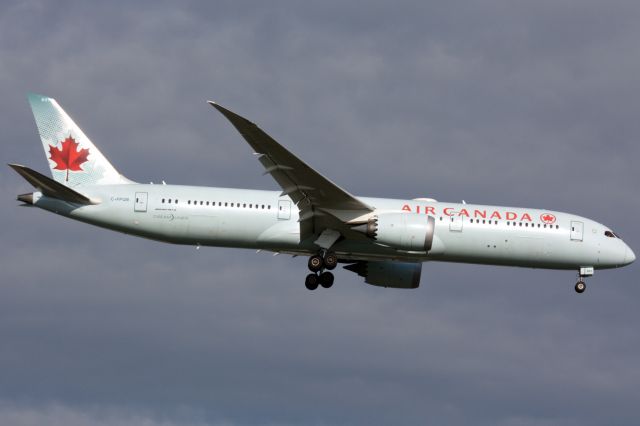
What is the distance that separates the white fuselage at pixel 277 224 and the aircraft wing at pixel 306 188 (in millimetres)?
974

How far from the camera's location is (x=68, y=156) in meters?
41.2

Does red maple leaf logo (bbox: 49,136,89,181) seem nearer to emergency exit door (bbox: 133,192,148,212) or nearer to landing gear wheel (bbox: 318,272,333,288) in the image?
emergency exit door (bbox: 133,192,148,212)

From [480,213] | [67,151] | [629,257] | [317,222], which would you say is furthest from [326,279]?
[629,257]

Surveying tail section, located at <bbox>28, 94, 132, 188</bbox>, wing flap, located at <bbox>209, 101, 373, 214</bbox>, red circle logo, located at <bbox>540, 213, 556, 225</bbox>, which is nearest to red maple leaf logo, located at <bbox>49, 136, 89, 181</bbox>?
tail section, located at <bbox>28, 94, 132, 188</bbox>

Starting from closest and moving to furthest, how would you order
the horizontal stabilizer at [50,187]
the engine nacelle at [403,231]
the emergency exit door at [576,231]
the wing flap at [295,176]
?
the wing flap at [295,176] → the engine nacelle at [403,231] → the horizontal stabilizer at [50,187] → the emergency exit door at [576,231]

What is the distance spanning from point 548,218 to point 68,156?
18.5 meters

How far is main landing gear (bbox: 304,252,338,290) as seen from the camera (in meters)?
39.1

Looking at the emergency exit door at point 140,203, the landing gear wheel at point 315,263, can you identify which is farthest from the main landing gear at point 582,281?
the emergency exit door at point 140,203

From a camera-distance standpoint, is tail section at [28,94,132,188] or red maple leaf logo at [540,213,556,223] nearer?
red maple leaf logo at [540,213,556,223]

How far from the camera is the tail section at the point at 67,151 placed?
134 feet

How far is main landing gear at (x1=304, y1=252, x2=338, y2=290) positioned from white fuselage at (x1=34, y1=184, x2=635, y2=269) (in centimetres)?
40

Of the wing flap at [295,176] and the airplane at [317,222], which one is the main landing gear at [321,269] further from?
the wing flap at [295,176]

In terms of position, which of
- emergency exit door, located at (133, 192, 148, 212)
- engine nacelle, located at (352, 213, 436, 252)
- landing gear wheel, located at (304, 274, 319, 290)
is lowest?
landing gear wheel, located at (304, 274, 319, 290)

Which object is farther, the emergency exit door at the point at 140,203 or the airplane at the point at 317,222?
the emergency exit door at the point at 140,203
